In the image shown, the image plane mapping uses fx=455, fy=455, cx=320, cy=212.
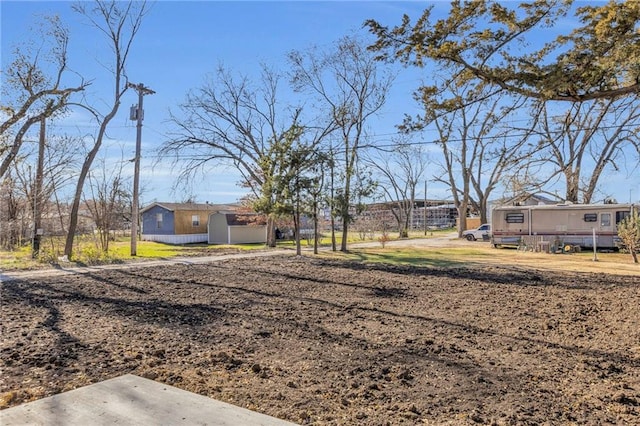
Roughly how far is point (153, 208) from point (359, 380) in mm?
34360

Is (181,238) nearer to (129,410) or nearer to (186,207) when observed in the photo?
(186,207)

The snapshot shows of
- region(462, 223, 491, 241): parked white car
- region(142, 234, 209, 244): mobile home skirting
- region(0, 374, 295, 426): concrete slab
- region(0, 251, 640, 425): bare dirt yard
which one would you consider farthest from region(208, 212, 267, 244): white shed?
region(0, 374, 295, 426): concrete slab

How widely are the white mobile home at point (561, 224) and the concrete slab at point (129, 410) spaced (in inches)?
890

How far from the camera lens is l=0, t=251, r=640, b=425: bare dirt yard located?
3.45 meters

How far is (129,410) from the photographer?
310cm

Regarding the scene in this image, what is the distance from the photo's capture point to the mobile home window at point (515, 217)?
80.6ft

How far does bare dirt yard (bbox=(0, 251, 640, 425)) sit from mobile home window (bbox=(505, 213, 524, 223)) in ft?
49.8

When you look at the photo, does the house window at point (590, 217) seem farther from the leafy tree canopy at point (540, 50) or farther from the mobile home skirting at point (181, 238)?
the mobile home skirting at point (181, 238)

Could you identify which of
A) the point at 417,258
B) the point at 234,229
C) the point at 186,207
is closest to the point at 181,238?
the point at 186,207

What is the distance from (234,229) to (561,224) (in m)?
20.4

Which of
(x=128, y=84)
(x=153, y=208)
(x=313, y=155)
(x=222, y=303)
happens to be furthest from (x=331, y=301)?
(x=153, y=208)

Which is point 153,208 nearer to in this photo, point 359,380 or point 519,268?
point 519,268

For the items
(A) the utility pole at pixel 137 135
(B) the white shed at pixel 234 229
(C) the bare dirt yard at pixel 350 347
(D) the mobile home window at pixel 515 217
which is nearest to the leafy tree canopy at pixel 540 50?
(C) the bare dirt yard at pixel 350 347

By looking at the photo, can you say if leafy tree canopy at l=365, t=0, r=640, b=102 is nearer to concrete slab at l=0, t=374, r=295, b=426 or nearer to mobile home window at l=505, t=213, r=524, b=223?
concrete slab at l=0, t=374, r=295, b=426
